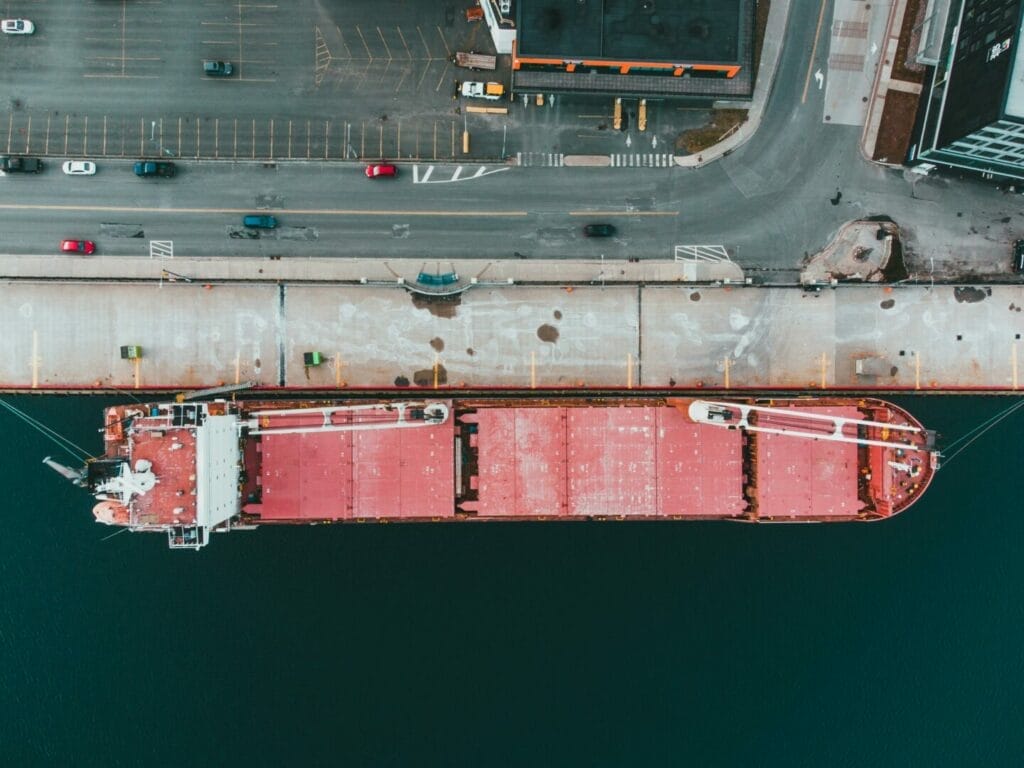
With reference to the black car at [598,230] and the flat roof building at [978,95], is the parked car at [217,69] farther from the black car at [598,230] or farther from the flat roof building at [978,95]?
the flat roof building at [978,95]

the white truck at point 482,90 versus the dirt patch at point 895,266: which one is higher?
the white truck at point 482,90

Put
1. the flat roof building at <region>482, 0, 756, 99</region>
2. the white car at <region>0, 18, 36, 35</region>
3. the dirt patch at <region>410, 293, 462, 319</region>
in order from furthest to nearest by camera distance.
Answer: the dirt patch at <region>410, 293, 462, 319</region> → the white car at <region>0, 18, 36, 35</region> → the flat roof building at <region>482, 0, 756, 99</region>

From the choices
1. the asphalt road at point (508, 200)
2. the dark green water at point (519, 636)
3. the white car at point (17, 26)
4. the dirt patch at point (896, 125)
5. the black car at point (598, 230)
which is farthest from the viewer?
the dirt patch at point (896, 125)

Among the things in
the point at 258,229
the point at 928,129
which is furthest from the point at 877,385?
the point at 258,229

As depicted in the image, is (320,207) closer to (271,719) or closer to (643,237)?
(643,237)

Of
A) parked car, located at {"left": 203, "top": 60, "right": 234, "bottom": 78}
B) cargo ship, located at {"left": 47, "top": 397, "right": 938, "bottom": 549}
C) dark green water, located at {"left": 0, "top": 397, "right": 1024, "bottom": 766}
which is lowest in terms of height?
dark green water, located at {"left": 0, "top": 397, "right": 1024, "bottom": 766}

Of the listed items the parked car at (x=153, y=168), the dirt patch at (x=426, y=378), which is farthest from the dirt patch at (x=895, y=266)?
the parked car at (x=153, y=168)

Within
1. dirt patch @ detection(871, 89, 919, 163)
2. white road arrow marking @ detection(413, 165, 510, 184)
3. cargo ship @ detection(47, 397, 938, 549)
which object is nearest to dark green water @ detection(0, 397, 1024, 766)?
cargo ship @ detection(47, 397, 938, 549)

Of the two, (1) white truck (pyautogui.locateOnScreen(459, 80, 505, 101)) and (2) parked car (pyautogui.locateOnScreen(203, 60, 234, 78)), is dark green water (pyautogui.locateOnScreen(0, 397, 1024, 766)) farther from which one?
(1) white truck (pyautogui.locateOnScreen(459, 80, 505, 101))
